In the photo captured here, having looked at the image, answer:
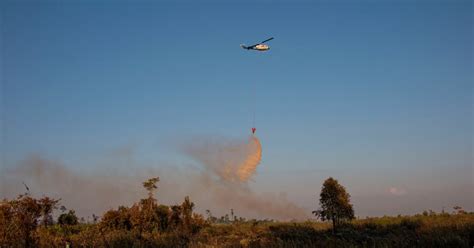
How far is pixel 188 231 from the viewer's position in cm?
2869

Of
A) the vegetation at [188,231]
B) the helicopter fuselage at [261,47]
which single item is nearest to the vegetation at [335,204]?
the vegetation at [188,231]

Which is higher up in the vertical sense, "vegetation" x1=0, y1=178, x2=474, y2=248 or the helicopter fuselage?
the helicopter fuselage

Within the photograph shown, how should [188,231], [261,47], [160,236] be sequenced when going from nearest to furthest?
1. [160,236]
2. [188,231]
3. [261,47]

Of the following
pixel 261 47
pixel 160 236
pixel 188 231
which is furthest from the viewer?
pixel 261 47

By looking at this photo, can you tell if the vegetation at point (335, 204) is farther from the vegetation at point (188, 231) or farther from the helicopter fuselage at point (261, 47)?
the helicopter fuselage at point (261, 47)

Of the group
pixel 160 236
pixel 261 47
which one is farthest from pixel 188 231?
pixel 261 47

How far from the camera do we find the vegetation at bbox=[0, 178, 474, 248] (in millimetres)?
15945

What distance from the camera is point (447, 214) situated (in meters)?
41.3

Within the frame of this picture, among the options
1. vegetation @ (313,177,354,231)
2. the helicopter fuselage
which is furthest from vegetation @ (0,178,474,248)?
the helicopter fuselage

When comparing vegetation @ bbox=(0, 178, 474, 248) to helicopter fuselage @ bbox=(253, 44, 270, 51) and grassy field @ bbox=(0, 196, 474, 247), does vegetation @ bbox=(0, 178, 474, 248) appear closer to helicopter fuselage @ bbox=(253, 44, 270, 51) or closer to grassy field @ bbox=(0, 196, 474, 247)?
grassy field @ bbox=(0, 196, 474, 247)

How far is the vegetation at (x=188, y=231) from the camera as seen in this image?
15945 millimetres

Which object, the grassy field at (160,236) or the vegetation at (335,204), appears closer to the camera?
the grassy field at (160,236)

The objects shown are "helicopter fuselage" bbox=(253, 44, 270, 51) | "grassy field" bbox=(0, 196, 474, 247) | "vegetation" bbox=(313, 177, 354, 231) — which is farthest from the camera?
"helicopter fuselage" bbox=(253, 44, 270, 51)

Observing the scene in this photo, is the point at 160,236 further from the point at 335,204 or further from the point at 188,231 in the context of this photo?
the point at 335,204
